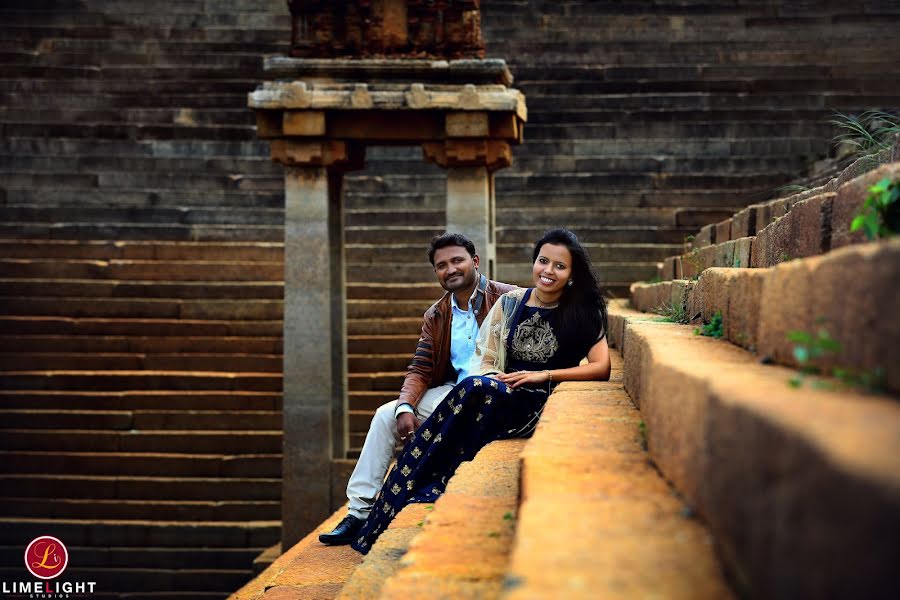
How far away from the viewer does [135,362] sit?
342 inches

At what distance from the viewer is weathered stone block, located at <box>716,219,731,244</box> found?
6117mm

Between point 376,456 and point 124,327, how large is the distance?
16.9 ft

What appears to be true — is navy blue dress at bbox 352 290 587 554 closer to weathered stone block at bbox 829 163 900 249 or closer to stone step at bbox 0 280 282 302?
weathered stone block at bbox 829 163 900 249

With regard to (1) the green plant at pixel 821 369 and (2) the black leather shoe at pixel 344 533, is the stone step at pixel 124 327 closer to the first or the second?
(2) the black leather shoe at pixel 344 533

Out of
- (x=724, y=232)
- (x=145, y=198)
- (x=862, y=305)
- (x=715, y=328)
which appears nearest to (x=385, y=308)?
(x=145, y=198)

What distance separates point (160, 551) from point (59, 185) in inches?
191

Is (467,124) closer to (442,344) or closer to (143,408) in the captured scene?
(442,344)

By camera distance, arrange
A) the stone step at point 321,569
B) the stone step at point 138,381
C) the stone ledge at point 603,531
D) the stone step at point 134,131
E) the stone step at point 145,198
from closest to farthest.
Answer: the stone ledge at point 603,531 → the stone step at point 321,569 → the stone step at point 138,381 → the stone step at point 145,198 → the stone step at point 134,131

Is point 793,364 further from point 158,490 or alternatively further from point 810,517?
point 158,490

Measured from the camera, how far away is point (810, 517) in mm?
1220

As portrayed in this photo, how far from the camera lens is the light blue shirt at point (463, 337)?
15.8ft

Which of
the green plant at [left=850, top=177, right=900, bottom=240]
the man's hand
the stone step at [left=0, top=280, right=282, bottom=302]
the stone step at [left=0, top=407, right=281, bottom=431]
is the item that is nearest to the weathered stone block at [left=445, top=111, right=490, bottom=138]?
the man's hand

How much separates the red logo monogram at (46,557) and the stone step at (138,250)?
3074 millimetres

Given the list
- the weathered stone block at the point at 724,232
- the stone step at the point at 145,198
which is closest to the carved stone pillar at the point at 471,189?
the weathered stone block at the point at 724,232
